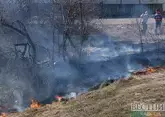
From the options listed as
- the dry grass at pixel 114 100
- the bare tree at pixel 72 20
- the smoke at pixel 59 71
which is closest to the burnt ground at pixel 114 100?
the dry grass at pixel 114 100

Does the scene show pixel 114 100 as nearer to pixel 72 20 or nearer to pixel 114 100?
pixel 114 100

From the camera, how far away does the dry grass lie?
19.6 feet

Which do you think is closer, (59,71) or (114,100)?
(114,100)

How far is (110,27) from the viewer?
2220 centimetres

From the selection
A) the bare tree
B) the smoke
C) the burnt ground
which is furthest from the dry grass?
the bare tree

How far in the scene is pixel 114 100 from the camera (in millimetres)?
6289

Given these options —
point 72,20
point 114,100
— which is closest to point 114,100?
point 114,100

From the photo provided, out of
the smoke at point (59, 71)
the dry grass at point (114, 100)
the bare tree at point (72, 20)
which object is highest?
the bare tree at point (72, 20)

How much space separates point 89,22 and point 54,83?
9.48ft

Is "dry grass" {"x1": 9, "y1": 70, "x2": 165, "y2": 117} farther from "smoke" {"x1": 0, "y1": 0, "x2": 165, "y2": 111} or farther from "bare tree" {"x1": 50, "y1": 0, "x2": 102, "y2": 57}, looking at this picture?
"bare tree" {"x1": 50, "y1": 0, "x2": 102, "y2": 57}

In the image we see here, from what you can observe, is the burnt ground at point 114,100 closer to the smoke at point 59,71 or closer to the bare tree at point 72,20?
the smoke at point 59,71

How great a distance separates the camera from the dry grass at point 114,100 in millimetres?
5969

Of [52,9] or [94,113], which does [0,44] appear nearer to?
[52,9]

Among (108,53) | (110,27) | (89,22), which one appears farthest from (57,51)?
(110,27)
